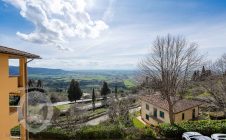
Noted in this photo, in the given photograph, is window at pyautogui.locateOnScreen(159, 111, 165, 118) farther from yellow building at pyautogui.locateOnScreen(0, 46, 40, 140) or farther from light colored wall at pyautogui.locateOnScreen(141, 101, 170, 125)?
yellow building at pyautogui.locateOnScreen(0, 46, 40, 140)

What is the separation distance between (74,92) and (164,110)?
128 feet

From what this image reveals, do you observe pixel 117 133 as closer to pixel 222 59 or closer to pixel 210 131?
pixel 210 131

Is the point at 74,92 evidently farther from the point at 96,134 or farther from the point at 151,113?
the point at 96,134

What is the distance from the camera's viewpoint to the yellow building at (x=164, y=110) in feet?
100

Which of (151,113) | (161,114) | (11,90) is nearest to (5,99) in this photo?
(11,90)

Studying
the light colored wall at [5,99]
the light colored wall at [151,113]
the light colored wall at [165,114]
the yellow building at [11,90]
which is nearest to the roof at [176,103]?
the light colored wall at [165,114]

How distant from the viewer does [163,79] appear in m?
22.9

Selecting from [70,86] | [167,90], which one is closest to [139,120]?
[167,90]

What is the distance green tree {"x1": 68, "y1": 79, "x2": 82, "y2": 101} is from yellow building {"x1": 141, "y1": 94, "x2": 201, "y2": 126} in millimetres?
32124

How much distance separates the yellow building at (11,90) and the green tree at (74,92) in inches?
1926

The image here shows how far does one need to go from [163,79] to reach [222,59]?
9.41 meters

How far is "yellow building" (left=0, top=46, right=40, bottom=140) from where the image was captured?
12.6 m

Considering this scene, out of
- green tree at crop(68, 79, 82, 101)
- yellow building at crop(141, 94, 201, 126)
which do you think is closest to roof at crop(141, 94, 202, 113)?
yellow building at crop(141, 94, 201, 126)

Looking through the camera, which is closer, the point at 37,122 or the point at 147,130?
the point at 147,130
